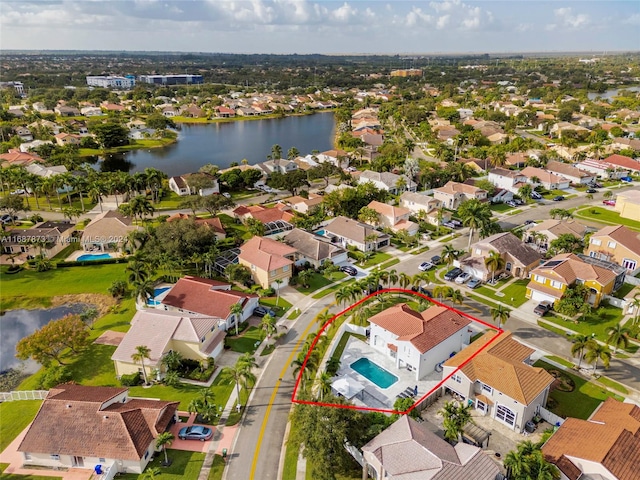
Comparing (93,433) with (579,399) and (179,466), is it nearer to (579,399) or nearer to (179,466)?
(179,466)

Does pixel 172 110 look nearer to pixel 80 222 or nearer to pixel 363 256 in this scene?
pixel 80 222

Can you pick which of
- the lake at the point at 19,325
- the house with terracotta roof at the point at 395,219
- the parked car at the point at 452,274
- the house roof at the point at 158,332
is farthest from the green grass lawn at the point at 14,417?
the house with terracotta roof at the point at 395,219

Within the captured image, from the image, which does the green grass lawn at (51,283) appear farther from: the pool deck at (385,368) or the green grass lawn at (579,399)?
the green grass lawn at (579,399)

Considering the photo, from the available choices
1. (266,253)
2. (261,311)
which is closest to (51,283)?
(266,253)

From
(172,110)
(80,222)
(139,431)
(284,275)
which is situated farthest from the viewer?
(172,110)

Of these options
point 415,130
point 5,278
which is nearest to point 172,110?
point 415,130

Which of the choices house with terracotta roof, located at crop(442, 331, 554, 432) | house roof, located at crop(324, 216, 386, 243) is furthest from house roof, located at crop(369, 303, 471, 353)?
house roof, located at crop(324, 216, 386, 243)
